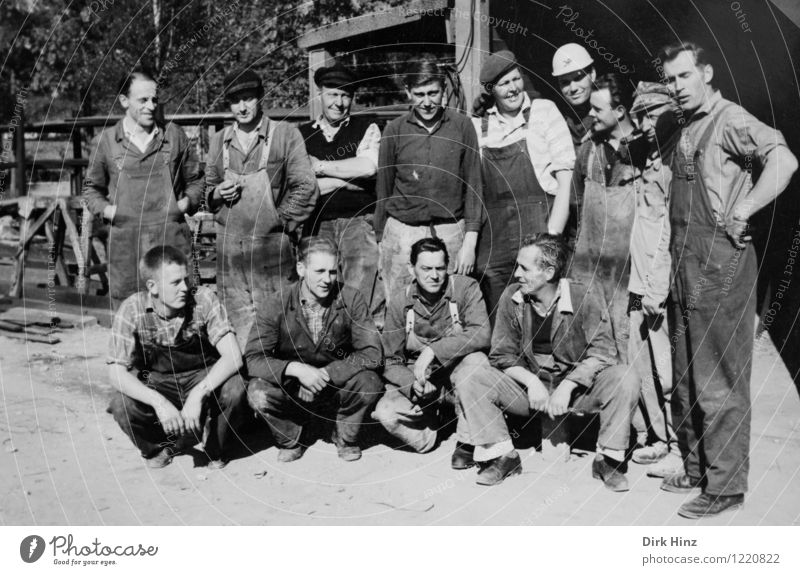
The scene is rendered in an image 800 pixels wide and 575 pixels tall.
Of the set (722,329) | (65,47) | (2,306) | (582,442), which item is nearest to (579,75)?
(722,329)

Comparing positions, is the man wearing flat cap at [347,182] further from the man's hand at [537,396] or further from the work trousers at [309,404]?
the man's hand at [537,396]

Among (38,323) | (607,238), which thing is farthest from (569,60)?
(38,323)

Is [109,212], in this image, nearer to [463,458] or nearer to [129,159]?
[129,159]

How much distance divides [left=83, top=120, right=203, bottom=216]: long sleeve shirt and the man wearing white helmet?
216 cm

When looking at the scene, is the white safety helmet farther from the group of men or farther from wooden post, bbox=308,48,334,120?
wooden post, bbox=308,48,334,120

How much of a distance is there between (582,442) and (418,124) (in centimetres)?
190

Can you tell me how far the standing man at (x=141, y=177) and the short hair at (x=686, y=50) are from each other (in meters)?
2.67

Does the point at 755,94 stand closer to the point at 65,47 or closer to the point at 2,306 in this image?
the point at 2,306

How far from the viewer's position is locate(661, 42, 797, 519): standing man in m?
4.46

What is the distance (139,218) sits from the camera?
5.34m

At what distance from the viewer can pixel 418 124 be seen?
5.05 meters

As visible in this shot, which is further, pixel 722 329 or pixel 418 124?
pixel 418 124
